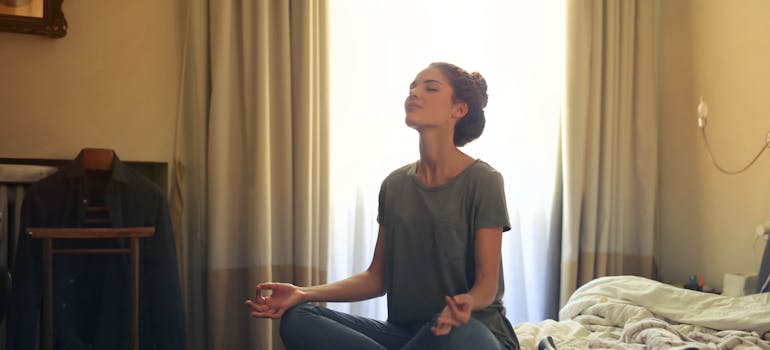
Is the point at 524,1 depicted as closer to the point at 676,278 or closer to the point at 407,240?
the point at 676,278

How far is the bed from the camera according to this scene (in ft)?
6.43

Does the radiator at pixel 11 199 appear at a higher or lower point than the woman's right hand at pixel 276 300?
higher

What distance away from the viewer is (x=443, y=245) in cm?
161

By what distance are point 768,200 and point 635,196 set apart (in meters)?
0.58

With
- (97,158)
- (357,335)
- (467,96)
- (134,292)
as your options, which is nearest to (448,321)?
(357,335)

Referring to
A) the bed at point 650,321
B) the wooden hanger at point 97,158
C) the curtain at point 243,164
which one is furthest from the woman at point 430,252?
the wooden hanger at point 97,158

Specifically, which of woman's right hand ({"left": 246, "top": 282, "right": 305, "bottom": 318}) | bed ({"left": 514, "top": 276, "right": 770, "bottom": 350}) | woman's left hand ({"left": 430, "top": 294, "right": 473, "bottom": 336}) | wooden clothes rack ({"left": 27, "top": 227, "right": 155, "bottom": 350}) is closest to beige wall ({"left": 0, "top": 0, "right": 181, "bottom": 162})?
wooden clothes rack ({"left": 27, "top": 227, "right": 155, "bottom": 350})

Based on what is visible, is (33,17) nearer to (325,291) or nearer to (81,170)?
(81,170)

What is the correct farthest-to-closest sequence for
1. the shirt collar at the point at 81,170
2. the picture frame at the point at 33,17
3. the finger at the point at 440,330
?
the picture frame at the point at 33,17
the shirt collar at the point at 81,170
the finger at the point at 440,330

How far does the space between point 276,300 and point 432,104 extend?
1.91ft

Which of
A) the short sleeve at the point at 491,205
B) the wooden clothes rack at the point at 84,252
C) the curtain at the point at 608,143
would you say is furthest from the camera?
the curtain at the point at 608,143

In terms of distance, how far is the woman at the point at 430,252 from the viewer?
1478 millimetres

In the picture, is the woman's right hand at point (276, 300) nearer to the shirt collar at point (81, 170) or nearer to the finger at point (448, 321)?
the finger at point (448, 321)

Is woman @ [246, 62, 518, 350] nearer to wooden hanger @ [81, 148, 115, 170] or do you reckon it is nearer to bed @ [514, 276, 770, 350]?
bed @ [514, 276, 770, 350]
